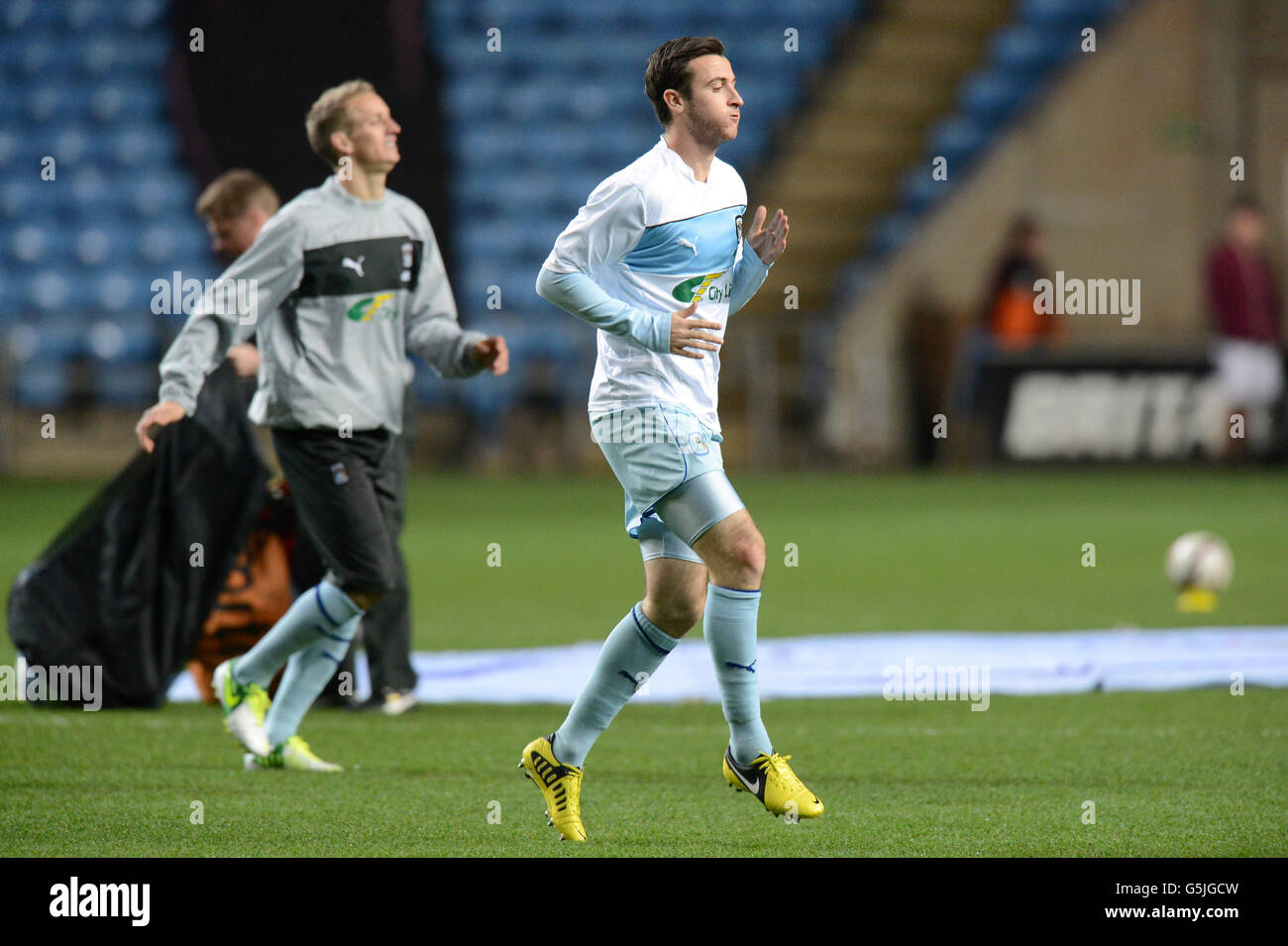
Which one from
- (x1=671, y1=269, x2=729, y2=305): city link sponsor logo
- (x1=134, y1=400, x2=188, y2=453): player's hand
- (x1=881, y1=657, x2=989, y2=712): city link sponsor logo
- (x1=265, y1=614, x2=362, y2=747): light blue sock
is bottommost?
(x1=881, y1=657, x2=989, y2=712): city link sponsor logo

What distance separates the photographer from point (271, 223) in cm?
579

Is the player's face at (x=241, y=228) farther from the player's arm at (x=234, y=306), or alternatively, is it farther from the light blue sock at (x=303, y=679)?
the light blue sock at (x=303, y=679)

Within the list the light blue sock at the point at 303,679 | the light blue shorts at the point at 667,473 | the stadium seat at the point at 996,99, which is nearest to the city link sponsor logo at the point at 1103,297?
the stadium seat at the point at 996,99

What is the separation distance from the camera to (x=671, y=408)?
486cm

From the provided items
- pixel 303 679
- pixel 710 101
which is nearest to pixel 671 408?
pixel 710 101

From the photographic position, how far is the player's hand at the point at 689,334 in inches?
184

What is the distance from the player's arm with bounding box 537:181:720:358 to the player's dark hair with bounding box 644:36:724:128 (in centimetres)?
32

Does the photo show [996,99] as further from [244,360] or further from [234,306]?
[234,306]

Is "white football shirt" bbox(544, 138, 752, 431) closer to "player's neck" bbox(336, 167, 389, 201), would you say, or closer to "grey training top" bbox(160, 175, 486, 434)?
"grey training top" bbox(160, 175, 486, 434)

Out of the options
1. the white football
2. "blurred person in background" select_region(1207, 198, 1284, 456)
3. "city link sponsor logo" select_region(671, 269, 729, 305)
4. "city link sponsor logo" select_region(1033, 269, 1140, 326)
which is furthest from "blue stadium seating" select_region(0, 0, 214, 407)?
"city link sponsor logo" select_region(671, 269, 729, 305)

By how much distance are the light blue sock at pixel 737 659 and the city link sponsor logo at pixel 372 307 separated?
5.28 ft

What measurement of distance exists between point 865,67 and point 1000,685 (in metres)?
15.8

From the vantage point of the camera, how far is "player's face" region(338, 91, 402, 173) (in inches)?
230

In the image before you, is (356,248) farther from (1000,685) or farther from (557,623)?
(557,623)
